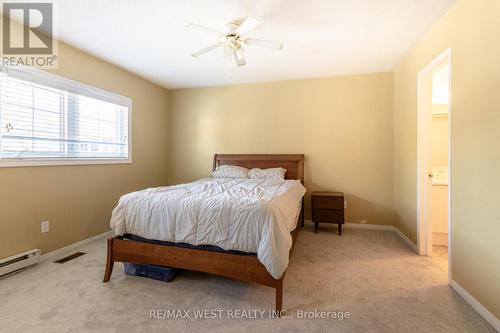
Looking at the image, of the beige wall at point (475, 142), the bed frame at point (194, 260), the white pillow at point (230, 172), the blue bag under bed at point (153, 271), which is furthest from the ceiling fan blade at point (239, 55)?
the blue bag under bed at point (153, 271)

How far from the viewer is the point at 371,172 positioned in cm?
364

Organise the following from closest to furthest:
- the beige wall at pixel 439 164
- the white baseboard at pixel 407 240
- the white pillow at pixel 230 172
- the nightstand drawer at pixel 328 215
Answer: the white baseboard at pixel 407 240 < the beige wall at pixel 439 164 < the nightstand drawer at pixel 328 215 < the white pillow at pixel 230 172

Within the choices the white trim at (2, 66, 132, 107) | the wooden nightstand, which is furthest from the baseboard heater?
the wooden nightstand

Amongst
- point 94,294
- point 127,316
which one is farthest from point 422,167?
point 94,294

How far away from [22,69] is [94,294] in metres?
2.36

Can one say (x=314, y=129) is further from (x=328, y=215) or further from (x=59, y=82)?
(x=59, y=82)

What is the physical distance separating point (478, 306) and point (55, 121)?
4.36 metres

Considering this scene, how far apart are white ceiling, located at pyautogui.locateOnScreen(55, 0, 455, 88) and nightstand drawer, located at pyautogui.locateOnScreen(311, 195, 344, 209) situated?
197 centimetres

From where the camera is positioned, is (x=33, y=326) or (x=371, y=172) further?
(x=371, y=172)

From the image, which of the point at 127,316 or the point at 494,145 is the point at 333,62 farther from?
the point at 127,316

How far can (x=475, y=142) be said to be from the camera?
171cm

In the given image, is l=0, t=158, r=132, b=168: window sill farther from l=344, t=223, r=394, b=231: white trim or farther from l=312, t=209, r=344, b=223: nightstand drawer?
l=344, t=223, r=394, b=231: white trim

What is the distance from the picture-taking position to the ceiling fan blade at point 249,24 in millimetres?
1935

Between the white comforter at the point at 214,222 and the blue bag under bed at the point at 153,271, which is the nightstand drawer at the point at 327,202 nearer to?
the white comforter at the point at 214,222
